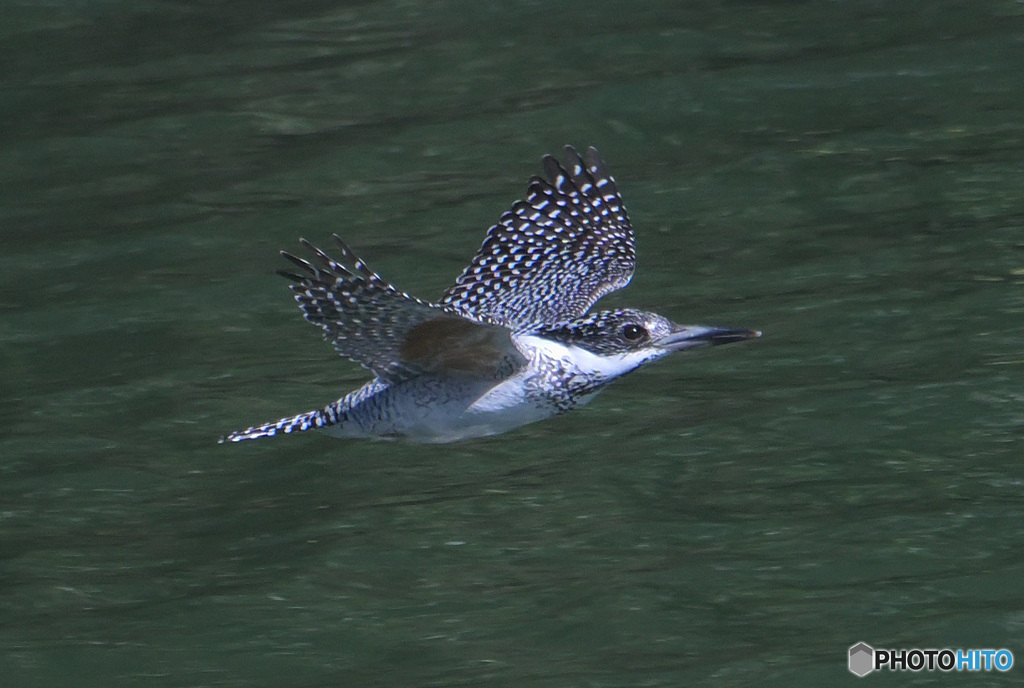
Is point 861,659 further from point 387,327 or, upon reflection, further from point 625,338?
point 387,327

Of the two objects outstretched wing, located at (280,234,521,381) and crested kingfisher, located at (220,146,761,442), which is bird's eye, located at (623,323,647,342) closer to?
crested kingfisher, located at (220,146,761,442)

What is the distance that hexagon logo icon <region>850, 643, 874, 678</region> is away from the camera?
715 cm

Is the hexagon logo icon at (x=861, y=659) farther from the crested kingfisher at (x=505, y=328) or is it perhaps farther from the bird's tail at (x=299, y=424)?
the bird's tail at (x=299, y=424)

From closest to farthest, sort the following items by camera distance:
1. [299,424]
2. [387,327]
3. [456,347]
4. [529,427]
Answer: [387,327] < [456,347] < [299,424] < [529,427]

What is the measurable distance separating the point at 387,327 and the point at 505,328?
18.9 inches

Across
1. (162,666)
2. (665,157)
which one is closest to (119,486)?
(162,666)

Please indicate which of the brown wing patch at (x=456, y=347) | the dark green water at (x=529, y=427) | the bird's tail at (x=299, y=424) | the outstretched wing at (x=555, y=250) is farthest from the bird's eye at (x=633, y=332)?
the bird's tail at (x=299, y=424)

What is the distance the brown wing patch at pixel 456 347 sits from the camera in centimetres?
720

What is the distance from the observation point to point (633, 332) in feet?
26.2

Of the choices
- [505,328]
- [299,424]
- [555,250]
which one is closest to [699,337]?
[505,328]

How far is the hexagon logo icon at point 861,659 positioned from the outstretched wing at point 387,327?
1.88 meters

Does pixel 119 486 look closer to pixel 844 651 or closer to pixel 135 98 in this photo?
pixel 844 651

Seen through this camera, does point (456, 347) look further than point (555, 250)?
No

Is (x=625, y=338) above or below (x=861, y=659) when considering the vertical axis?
above
